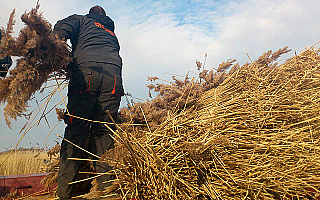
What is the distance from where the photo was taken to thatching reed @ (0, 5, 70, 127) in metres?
1.50

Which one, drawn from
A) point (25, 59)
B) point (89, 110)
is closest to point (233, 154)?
point (89, 110)

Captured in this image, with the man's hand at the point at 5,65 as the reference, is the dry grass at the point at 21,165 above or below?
below

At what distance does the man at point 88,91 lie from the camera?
82.2 inches

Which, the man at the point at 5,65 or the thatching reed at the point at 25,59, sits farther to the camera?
the man at the point at 5,65

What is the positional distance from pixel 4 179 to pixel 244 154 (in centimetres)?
233

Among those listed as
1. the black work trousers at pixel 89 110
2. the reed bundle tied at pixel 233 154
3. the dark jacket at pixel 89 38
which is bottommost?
the reed bundle tied at pixel 233 154

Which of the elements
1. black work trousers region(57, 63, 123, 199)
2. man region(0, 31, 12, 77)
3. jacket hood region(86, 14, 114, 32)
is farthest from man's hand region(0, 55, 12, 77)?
jacket hood region(86, 14, 114, 32)

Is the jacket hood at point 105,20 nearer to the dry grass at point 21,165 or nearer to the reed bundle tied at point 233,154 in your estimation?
the reed bundle tied at point 233,154

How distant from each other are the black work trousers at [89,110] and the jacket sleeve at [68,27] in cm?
41

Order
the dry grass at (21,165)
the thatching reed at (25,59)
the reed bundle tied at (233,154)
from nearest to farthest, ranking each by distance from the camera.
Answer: the reed bundle tied at (233,154)
the thatching reed at (25,59)
the dry grass at (21,165)

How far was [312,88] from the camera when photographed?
2.07 m

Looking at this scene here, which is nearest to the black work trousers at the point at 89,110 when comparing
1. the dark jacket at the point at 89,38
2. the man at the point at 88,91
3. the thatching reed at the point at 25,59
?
the man at the point at 88,91

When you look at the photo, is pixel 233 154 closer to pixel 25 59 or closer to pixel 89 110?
pixel 89 110

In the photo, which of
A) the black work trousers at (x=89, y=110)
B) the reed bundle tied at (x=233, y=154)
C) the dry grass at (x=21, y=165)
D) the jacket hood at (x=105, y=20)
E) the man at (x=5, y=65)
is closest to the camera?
the reed bundle tied at (x=233, y=154)
